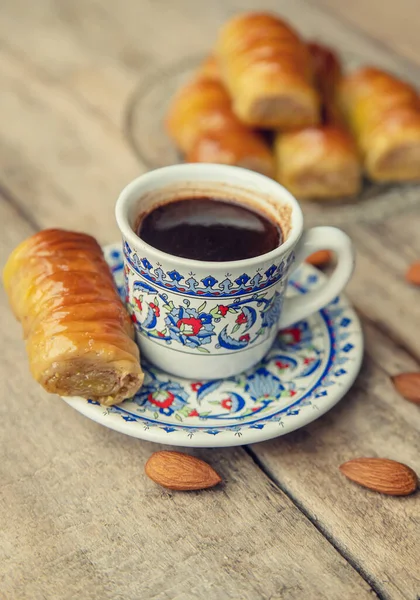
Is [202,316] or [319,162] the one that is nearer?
[202,316]

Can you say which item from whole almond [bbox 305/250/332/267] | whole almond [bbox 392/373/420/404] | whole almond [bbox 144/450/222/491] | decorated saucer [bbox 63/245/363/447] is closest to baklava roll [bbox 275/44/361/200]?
whole almond [bbox 305/250/332/267]

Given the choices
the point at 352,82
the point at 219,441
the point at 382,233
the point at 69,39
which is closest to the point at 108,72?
the point at 69,39

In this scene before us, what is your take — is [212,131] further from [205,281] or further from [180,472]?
[180,472]

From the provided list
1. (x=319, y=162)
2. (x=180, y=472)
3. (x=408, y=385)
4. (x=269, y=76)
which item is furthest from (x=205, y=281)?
(x=269, y=76)

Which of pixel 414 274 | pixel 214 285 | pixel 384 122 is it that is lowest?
pixel 414 274

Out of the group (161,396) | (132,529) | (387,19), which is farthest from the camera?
(387,19)

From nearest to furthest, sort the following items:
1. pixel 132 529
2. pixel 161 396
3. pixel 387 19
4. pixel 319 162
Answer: pixel 132 529 < pixel 161 396 < pixel 319 162 < pixel 387 19

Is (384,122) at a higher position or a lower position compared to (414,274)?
higher

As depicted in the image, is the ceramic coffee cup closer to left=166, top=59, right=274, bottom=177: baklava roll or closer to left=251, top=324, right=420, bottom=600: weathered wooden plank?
left=251, top=324, right=420, bottom=600: weathered wooden plank
